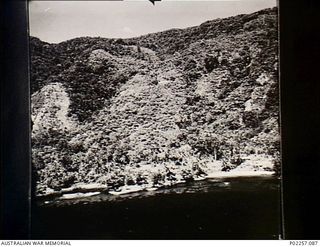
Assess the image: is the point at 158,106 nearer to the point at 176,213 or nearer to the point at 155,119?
the point at 155,119

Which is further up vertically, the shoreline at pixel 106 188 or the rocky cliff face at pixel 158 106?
the rocky cliff face at pixel 158 106

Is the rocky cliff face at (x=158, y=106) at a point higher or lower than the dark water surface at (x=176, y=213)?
higher

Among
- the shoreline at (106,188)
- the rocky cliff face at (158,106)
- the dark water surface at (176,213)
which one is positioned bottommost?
the dark water surface at (176,213)

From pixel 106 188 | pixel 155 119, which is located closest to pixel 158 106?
pixel 155 119

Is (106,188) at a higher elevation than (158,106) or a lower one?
lower

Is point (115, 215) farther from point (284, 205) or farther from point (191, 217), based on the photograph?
point (284, 205)
